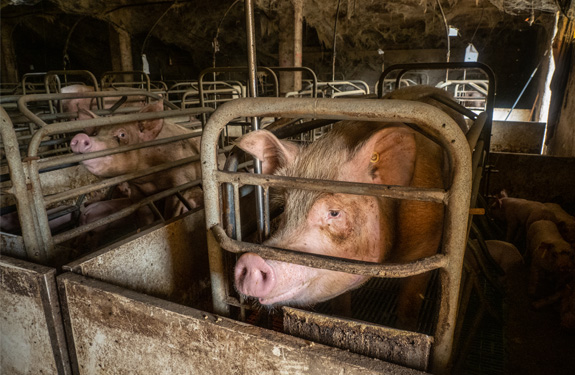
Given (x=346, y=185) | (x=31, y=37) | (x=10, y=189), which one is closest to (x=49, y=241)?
(x=10, y=189)

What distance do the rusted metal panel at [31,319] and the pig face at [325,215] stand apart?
2.50 feet

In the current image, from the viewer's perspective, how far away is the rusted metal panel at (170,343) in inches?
42.0

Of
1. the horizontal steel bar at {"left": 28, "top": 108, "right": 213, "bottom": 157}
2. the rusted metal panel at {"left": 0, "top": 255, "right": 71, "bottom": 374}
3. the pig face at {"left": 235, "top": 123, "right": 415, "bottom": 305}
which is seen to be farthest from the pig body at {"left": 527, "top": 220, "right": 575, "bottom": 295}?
the rusted metal panel at {"left": 0, "top": 255, "right": 71, "bottom": 374}

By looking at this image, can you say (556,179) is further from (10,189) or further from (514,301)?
(10,189)

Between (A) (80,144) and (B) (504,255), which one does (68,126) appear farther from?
(B) (504,255)

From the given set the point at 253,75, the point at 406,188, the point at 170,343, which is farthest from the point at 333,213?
the point at 170,343

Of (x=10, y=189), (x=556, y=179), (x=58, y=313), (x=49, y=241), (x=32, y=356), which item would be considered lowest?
(x=556, y=179)

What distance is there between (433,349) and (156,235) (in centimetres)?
148

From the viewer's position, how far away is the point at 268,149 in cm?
174

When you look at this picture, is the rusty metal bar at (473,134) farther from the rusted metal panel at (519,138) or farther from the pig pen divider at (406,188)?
the rusted metal panel at (519,138)

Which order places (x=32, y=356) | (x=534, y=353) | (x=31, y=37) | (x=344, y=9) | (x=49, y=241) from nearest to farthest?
(x=32, y=356)
(x=49, y=241)
(x=534, y=353)
(x=344, y=9)
(x=31, y=37)

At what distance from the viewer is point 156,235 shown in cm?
205

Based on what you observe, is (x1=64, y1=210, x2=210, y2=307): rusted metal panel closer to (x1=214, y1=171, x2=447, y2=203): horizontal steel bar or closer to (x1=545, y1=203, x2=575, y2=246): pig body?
(x1=214, y1=171, x2=447, y2=203): horizontal steel bar

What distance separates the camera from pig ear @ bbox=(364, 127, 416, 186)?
158cm
